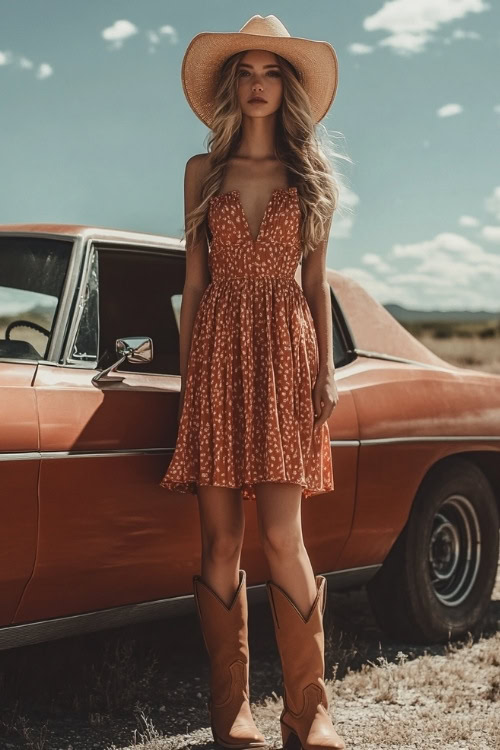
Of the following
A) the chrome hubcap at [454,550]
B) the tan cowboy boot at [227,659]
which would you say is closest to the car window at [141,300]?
the tan cowboy boot at [227,659]

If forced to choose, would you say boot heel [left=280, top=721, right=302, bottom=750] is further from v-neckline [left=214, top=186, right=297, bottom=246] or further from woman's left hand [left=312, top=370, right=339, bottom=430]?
v-neckline [left=214, top=186, right=297, bottom=246]

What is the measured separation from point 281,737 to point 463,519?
1.72 meters

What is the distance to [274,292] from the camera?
3.48 meters

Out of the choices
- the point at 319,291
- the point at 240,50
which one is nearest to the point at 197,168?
the point at 240,50

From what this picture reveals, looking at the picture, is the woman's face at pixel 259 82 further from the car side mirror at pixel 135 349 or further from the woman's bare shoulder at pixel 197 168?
the car side mirror at pixel 135 349

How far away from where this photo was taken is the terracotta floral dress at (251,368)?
3.36 meters

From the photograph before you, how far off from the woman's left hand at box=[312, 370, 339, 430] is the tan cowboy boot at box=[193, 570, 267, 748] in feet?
1.98

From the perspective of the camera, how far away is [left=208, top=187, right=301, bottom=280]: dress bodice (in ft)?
11.4

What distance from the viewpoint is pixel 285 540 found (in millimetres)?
3367

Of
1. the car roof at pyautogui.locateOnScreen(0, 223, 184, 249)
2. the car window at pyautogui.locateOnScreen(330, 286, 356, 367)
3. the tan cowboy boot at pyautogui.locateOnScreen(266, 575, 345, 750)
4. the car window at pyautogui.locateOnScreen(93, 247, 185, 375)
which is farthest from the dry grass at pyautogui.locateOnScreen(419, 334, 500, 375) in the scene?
the tan cowboy boot at pyautogui.locateOnScreen(266, 575, 345, 750)

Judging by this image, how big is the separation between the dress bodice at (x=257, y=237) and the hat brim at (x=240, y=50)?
0.45 m

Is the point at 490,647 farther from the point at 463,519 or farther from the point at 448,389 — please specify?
the point at 448,389

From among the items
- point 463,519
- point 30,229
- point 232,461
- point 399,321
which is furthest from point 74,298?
point 463,519

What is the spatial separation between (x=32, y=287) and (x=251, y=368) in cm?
92
